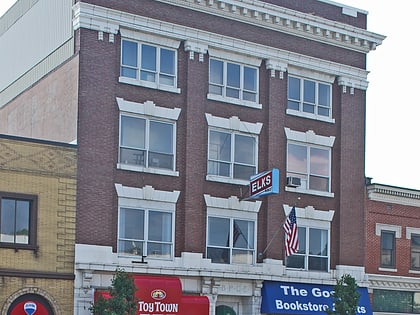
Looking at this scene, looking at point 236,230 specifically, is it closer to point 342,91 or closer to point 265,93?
point 265,93

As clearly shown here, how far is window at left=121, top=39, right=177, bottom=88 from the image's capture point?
112ft

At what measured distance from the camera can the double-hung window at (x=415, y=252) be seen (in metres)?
41.8

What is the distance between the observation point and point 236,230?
119 ft

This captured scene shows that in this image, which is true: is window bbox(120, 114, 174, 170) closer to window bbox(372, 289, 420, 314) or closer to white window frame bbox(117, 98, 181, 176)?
white window frame bbox(117, 98, 181, 176)

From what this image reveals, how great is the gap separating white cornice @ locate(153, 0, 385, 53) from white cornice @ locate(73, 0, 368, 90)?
994 mm

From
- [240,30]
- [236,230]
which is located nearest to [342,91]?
[240,30]

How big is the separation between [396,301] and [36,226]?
17905mm

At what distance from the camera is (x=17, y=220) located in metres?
30.6

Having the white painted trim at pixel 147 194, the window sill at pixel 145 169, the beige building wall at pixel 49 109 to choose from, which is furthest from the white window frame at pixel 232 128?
the beige building wall at pixel 49 109

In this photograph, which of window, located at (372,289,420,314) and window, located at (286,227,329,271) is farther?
window, located at (372,289,420,314)

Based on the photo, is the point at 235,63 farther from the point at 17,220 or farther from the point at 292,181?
the point at 17,220

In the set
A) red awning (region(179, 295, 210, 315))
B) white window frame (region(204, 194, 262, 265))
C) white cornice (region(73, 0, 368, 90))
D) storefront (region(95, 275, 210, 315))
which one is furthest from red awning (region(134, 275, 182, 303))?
white cornice (region(73, 0, 368, 90))

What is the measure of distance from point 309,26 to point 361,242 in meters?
9.58

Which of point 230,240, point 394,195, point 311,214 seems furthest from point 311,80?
point 230,240
